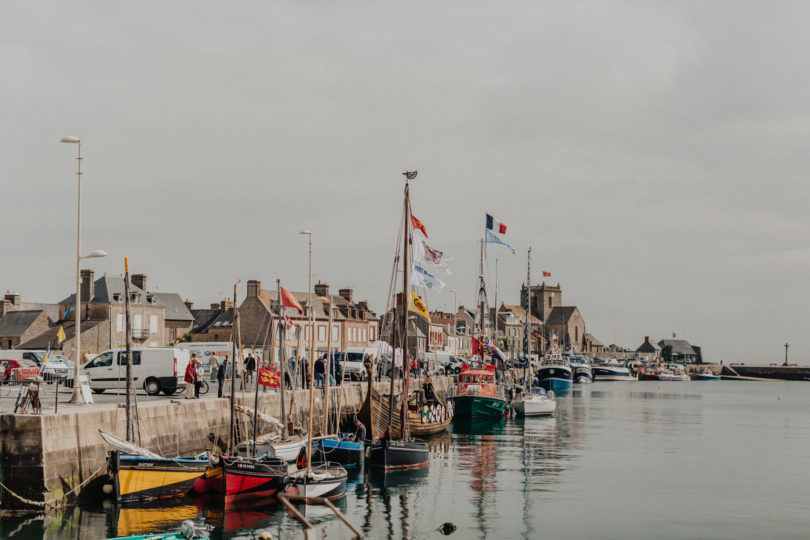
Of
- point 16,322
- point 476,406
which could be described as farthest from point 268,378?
point 16,322

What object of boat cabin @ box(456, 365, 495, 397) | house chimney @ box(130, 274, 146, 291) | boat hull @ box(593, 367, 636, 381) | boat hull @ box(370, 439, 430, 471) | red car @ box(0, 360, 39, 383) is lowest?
boat hull @ box(593, 367, 636, 381)

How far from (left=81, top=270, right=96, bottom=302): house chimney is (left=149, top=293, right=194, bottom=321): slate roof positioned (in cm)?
1473

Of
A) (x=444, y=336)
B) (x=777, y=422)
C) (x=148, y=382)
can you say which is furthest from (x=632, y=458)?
(x=444, y=336)

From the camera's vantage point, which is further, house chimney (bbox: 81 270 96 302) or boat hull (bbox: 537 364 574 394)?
boat hull (bbox: 537 364 574 394)

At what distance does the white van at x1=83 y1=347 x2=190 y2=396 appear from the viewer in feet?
113

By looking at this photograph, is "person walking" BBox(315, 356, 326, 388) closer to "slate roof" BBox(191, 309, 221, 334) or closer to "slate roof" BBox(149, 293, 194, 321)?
"slate roof" BBox(149, 293, 194, 321)

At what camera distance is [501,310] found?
19888 cm

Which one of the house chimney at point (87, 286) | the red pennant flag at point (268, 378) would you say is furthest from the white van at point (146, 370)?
the house chimney at point (87, 286)

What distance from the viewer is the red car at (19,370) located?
1669 inches

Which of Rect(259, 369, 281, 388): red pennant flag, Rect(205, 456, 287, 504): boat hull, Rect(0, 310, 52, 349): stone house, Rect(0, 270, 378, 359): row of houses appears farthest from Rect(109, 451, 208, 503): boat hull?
Rect(0, 310, 52, 349): stone house

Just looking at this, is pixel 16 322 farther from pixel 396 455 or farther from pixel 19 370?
pixel 396 455

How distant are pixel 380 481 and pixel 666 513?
9.44 m

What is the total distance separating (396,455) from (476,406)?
20965mm

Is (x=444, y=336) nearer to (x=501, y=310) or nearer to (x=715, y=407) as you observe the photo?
(x=715, y=407)
